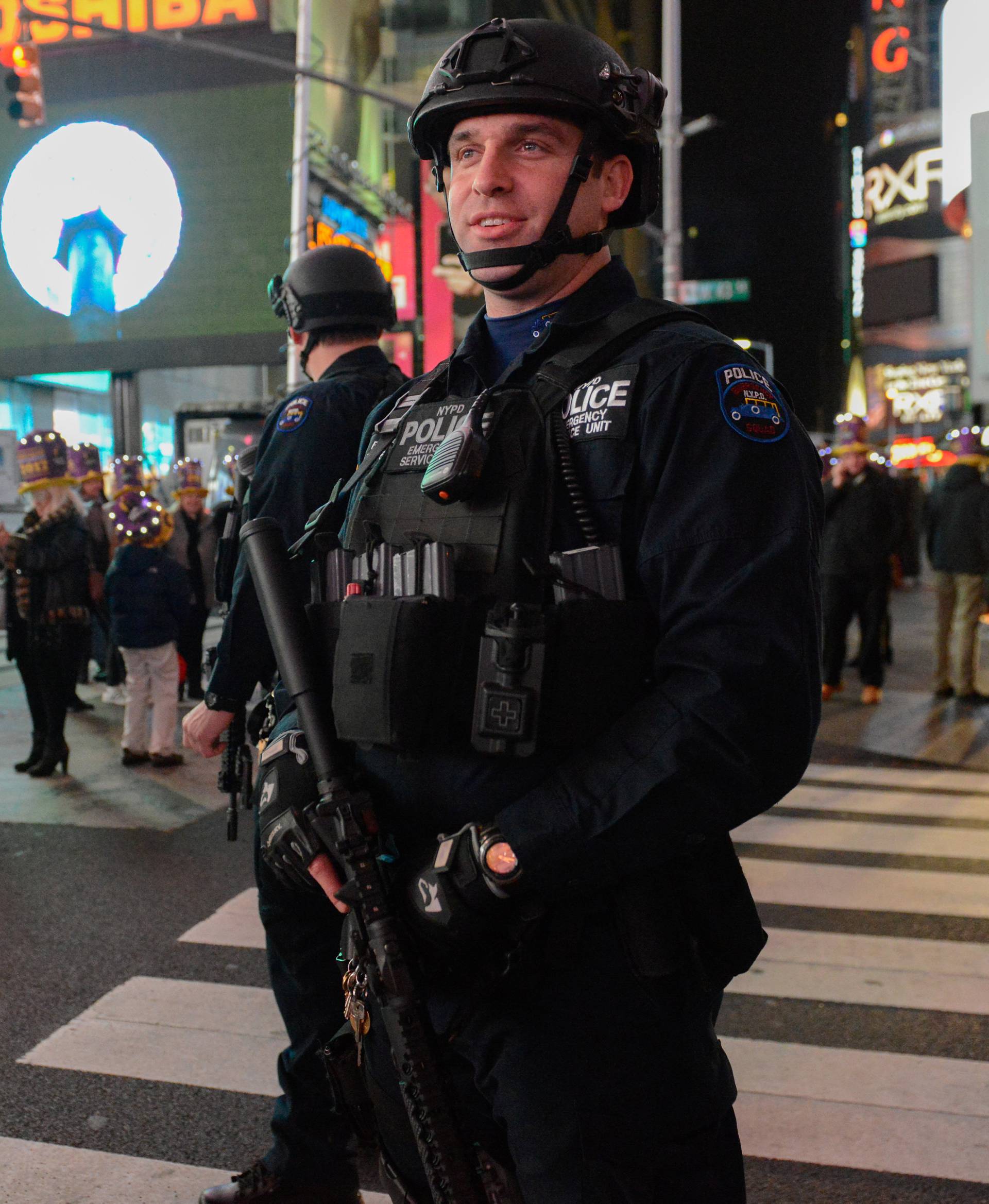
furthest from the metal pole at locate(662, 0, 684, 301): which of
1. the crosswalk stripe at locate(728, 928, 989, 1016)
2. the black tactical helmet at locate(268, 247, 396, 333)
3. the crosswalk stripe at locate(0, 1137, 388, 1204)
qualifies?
the crosswalk stripe at locate(0, 1137, 388, 1204)

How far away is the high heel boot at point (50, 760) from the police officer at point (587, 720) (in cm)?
628

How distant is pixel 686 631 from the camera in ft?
5.26

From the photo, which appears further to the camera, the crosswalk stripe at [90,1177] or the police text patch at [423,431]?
the crosswalk stripe at [90,1177]

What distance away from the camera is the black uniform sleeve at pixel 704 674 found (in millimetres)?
1562

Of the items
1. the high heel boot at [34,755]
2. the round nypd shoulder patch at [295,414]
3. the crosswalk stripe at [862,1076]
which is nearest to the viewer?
the round nypd shoulder patch at [295,414]

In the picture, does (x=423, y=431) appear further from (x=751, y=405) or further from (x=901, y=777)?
(x=901, y=777)

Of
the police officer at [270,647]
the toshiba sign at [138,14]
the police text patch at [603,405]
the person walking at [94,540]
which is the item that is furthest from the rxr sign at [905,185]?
the police text patch at [603,405]

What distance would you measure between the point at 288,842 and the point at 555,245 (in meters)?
1.01

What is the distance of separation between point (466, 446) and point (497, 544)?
15cm

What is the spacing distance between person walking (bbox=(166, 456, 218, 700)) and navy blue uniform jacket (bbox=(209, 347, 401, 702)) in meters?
7.43

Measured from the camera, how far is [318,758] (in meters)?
1.84

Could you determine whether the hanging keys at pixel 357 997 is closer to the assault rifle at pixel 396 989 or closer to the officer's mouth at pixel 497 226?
the assault rifle at pixel 396 989

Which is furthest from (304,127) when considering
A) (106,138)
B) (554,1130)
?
(554,1130)

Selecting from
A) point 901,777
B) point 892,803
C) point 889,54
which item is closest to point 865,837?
point 892,803
